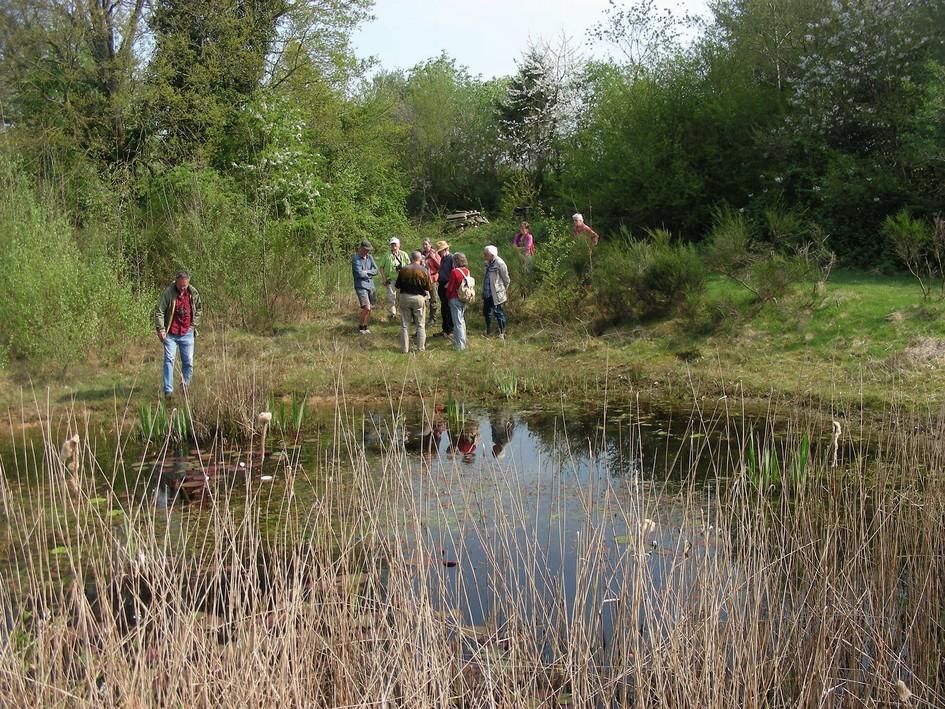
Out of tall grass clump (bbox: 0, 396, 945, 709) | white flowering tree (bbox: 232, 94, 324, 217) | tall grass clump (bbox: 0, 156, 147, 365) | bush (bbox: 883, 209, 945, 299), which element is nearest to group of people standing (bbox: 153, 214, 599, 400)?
tall grass clump (bbox: 0, 156, 147, 365)

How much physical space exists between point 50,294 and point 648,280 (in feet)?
30.8

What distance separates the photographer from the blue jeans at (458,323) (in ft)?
49.6

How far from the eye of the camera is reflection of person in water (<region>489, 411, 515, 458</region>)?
1010 cm

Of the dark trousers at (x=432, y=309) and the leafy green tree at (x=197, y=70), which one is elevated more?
the leafy green tree at (x=197, y=70)

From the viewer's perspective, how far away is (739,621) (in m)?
4.02

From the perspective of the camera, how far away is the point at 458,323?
15172mm

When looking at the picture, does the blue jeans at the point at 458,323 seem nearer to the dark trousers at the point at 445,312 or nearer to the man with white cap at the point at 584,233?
the dark trousers at the point at 445,312

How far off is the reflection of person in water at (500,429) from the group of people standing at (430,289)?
11.9ft

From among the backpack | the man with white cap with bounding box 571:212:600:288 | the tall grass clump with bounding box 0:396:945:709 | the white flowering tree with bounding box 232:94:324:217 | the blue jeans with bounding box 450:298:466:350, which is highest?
the white flowering tree with bounding box 232:94:324:217

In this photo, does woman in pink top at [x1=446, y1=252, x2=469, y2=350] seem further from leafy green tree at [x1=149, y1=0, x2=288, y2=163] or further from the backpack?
leafy green tree at [x1=149, y1=0, x2=288, y2=163]

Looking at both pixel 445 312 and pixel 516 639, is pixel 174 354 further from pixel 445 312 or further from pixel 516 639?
pixel 516 639

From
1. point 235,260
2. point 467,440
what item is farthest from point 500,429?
point 235,260

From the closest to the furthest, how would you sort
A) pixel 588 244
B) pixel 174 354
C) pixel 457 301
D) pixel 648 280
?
pixel 174 354 → pixel 457 301 → pixel 648 280 → pixel 588 244

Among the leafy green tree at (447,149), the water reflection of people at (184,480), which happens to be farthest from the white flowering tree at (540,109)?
the water reflection of people at (184,480)
